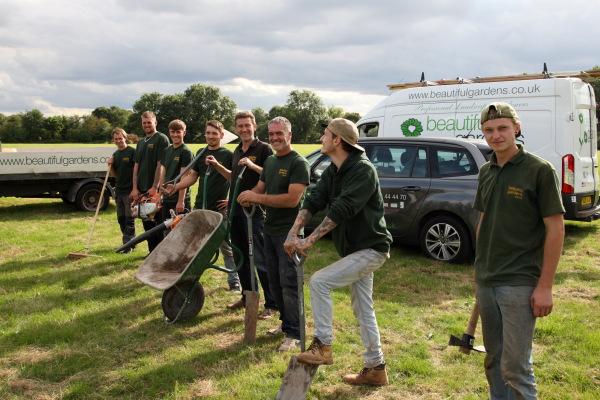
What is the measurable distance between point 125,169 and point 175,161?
1718 millimetres

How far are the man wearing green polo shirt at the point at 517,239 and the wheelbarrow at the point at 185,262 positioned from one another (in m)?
2.44

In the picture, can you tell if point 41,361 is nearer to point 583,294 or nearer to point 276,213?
point 276,213

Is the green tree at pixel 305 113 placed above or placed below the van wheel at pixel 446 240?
above

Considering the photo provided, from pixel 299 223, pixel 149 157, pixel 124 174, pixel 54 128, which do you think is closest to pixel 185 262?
pixel 299 223

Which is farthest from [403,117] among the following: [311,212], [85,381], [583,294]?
[85,381]

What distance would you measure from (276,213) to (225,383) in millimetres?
1349

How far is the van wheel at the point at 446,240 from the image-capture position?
698 cm

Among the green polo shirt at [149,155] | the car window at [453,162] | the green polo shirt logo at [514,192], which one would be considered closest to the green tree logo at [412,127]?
the car window at [453,162]

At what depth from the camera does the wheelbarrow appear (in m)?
4.57

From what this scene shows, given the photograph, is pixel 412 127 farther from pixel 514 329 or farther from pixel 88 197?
pixel 514 329

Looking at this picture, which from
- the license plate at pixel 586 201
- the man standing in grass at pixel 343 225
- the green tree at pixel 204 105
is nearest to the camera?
the man standing in grass at pixel 343 225

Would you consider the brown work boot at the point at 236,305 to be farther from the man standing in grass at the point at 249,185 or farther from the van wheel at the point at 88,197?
the van wheel at the point at 88,197

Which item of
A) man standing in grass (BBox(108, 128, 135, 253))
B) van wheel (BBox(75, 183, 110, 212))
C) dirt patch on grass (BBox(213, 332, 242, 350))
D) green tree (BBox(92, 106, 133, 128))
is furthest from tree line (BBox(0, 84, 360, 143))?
dirt patch on grass (BBox(213, 332, 242, 350))

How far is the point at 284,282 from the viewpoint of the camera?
436cm
